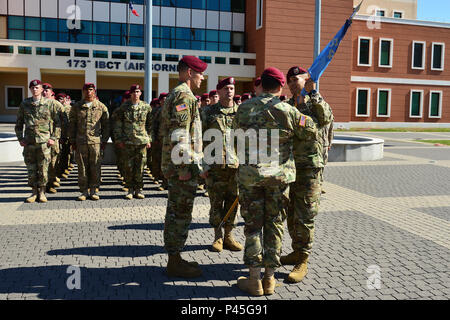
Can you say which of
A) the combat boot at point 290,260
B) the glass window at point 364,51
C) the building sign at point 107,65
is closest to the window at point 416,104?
the glass window at point 364,51

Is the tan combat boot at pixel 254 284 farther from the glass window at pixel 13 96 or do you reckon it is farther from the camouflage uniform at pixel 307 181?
the glass window at pixel 13 96

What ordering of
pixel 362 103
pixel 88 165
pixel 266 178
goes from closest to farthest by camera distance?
pixel 266 178 < pixel 88 165 < pixel 362 103

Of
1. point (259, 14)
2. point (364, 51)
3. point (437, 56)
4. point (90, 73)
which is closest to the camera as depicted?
point (90, 73)

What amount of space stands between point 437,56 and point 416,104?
5.00 m

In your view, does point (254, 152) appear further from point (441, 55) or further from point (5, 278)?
point (441, 55)

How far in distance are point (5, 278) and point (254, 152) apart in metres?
2.83

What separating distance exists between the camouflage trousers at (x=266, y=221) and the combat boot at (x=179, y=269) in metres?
0.70

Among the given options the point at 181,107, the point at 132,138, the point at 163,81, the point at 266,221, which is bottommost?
the point at 266,221

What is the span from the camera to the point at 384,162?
15648 millimetres

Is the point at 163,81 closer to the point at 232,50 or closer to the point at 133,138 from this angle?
the point at 232,50

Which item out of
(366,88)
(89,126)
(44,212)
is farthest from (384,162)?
(366,88)

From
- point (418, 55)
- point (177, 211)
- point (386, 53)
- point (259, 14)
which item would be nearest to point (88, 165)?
point (177, 211)

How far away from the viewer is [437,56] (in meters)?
42.6

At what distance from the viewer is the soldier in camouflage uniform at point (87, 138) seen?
8.92 metres
